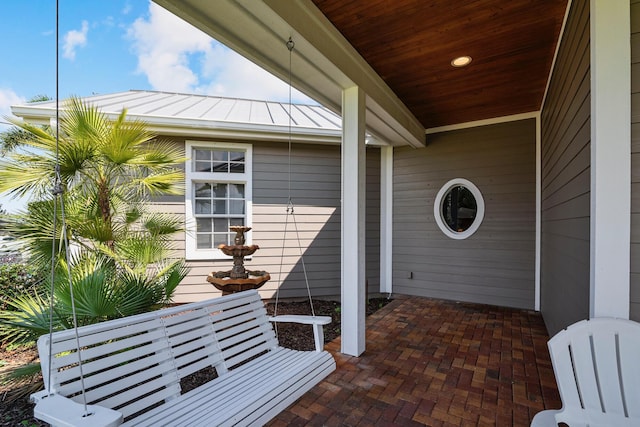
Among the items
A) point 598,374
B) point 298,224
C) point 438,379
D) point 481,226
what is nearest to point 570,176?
point 598,374

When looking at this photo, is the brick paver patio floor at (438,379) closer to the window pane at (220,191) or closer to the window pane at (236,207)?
the window pane at (236,207)

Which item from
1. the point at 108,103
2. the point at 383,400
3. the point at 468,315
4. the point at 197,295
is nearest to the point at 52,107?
the point at 108,103

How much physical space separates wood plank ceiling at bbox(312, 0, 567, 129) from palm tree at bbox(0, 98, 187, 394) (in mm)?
2278

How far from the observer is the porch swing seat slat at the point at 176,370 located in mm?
1396

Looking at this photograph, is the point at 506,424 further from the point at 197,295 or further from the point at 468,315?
the point at 197,295

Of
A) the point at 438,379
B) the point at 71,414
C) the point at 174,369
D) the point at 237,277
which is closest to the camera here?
the point at 71,414

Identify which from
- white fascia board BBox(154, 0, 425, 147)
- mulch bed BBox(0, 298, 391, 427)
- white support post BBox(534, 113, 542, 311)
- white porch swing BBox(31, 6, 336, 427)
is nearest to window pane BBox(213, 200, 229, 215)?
mulch bed BBox(0, 298, 391, 427)

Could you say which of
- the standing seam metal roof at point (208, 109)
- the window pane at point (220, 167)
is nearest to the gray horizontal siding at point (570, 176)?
the standing seam metal roof at point (208, 109)

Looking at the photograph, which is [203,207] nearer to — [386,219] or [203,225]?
[203,225]

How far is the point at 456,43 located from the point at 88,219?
380cm

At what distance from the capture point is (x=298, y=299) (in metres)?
5.45

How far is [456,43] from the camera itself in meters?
2.83

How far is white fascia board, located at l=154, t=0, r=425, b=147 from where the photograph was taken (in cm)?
196

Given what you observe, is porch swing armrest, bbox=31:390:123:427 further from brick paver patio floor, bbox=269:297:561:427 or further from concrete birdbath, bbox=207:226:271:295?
concrete birdbath, bbox=207:226:271:295
